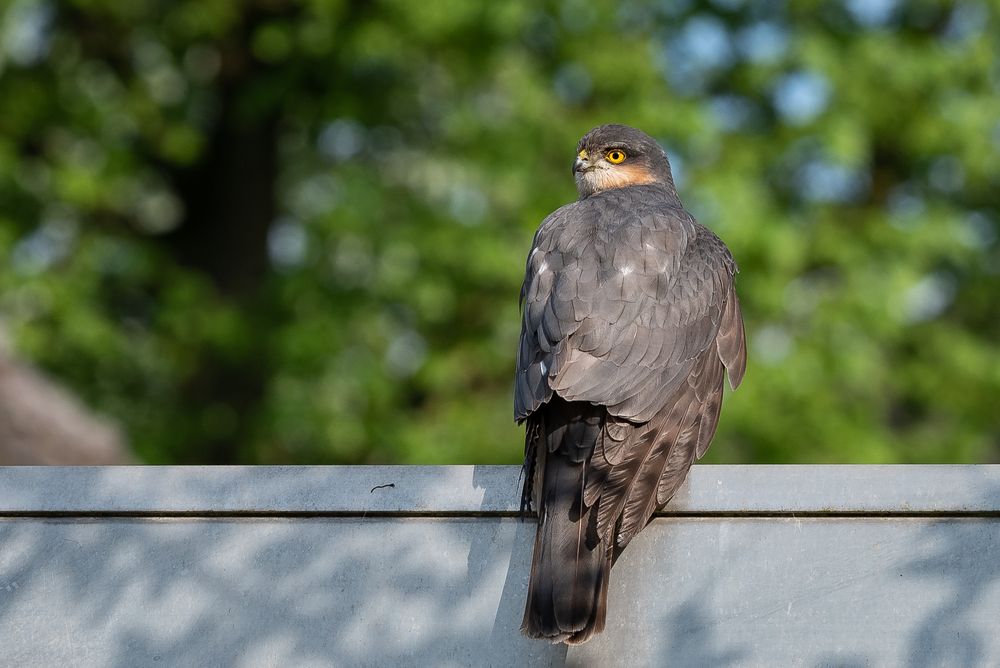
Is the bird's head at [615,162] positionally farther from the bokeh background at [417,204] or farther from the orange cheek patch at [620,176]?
the bokeh background at [417,204]

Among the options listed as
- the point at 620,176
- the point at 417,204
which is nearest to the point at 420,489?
the point at 620,176

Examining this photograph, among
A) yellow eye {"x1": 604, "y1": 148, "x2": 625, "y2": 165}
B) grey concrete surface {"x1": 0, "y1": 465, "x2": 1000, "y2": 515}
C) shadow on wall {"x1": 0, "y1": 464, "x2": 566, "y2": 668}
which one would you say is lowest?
shadow on wall {"x1": 0, "y1": 464, "x2": 566, "y2": 668}

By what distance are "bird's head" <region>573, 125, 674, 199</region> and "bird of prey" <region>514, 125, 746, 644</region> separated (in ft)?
2.61

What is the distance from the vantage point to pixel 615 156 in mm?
4660

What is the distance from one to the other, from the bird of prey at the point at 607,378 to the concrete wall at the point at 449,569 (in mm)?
165

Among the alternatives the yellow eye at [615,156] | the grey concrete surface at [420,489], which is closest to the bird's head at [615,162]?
the yellow eye at [615,156]

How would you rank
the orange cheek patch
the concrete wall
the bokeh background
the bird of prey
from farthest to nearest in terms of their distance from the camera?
1. the bokeh background
2. the orange cheek patch
3. the concrete wall
4. the bird of prey

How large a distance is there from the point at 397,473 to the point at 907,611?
1.24m

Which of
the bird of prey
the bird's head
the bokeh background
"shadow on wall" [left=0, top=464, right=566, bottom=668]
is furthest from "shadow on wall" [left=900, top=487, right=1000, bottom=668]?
the bokeh background

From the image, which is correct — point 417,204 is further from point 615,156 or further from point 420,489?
point 420,489

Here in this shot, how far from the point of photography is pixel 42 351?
957 cm

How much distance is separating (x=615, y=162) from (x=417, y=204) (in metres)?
5.04

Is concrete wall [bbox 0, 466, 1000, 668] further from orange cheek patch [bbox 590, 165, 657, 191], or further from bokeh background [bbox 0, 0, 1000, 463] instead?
bokeh background [bbox 0, 0, 1000, 463]

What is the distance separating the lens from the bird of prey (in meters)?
2.88
